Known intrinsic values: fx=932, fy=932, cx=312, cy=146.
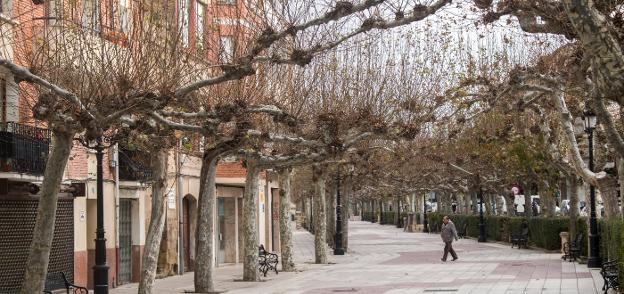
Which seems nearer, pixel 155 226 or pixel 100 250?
pixel 100 250

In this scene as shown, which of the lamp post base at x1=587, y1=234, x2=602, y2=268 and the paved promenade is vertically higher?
the lamp post base at x1=587, y1=234, x2=602, y2=268

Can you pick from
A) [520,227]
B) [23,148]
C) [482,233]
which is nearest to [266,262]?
[23,148]

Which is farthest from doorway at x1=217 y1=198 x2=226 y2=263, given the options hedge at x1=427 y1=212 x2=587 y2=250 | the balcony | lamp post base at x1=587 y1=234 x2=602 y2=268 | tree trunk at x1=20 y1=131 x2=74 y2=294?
tree trunk at x1=20 y1=131 x2=74 y2=294

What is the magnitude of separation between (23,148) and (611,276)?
40.5ft

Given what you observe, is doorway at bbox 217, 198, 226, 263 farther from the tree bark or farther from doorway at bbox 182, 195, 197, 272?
the tree bark

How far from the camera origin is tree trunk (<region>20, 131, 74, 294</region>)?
1281 centimetres

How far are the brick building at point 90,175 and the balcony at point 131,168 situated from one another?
3 centimetres

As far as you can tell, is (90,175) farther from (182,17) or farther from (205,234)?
(182,17)

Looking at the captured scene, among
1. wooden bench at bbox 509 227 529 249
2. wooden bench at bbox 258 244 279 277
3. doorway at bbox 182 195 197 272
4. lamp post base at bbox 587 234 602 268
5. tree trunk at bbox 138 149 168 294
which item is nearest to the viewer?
tree trunk at bbox 138 149 168 294

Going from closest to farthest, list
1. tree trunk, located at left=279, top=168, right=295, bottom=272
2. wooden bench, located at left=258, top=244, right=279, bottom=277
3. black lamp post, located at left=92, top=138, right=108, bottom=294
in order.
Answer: black lamp post, located at left=92, top=138, right=108, bottom=294 < wooden bench, located at left=258, top=244, right=279, bottom=277 < tree trunk, located at left=279, top=168, right=295, bottom=272

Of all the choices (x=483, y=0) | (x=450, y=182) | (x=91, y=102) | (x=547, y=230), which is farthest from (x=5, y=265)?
(x=450, y=182)

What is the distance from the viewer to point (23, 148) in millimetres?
19734

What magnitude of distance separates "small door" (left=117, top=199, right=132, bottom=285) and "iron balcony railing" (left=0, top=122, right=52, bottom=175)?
23.3ft

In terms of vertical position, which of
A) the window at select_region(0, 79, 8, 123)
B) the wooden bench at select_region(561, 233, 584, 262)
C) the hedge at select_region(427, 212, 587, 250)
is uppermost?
the window at select_region(0, 79, 8, 123)
